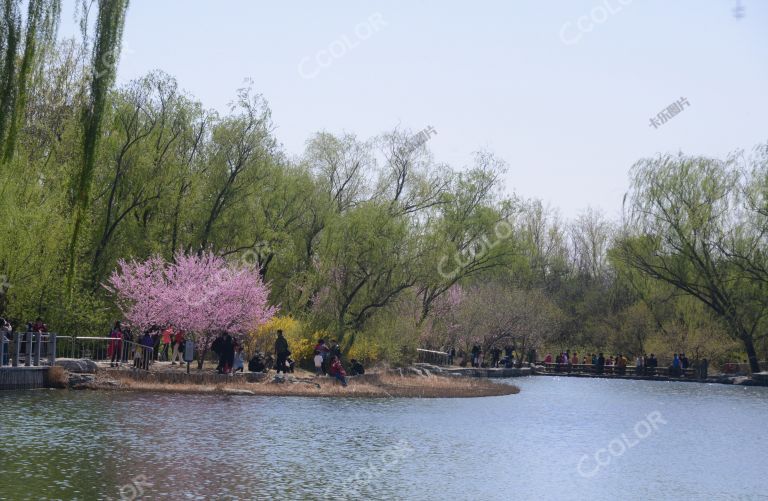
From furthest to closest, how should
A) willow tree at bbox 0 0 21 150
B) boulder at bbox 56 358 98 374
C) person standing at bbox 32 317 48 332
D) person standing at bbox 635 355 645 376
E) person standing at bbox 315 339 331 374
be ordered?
person standing at bbox 635 355 645 376 < person standing at bbox 315 339 331 374 < person standing at bbox 32 317 48 332 < boulder at bbox 56 358 98 374 < willow tree at bbox 0 0 21 150

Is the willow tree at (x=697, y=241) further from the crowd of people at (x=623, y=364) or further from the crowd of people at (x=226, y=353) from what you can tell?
the crowd of people at (x=226, y=353)

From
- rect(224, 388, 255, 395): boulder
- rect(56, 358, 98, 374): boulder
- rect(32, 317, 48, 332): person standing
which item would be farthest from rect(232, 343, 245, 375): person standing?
rect(32, 317, 48, 332): person standing

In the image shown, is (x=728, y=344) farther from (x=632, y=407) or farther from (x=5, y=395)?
(x=5, y=395)

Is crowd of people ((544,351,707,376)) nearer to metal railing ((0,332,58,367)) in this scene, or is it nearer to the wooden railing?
the wooden railing

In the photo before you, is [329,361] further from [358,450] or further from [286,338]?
[358,450]

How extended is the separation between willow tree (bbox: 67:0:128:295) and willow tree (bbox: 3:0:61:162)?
50.6 inches

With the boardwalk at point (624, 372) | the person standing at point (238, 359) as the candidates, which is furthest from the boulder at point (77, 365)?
the boardwalk at point (624, 372)

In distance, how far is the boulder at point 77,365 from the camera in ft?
114

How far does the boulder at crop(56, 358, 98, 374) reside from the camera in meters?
34.7

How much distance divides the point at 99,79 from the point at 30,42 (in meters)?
2.48

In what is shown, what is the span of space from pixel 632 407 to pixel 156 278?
71.8ft

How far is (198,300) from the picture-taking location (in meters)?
40.6

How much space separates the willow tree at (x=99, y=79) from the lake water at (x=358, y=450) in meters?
6.33

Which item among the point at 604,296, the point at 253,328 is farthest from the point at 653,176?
the point at 253,328
